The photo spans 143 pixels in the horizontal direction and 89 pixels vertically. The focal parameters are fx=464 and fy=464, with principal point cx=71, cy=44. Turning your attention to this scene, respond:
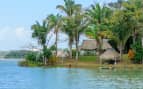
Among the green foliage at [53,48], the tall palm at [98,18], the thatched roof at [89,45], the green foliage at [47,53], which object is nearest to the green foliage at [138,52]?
the tall palm at [98,18]

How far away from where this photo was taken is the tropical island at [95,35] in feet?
199

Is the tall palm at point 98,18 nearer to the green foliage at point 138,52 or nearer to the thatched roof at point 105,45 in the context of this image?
the thatched roof at point 105,45

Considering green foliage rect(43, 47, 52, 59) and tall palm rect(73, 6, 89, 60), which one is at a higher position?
tall palm rect(73, 6, 89, 60)

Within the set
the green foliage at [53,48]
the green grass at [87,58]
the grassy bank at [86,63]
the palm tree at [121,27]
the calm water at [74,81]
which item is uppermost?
the palm tree at [121,27]

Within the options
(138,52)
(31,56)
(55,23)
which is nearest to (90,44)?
(55,23)

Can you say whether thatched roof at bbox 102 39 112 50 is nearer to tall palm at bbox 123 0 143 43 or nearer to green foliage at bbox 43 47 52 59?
tall palm at bbox 123 0 143 43

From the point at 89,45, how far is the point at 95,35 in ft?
23.7

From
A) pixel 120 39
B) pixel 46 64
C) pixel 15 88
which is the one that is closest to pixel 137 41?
pixel 120 39

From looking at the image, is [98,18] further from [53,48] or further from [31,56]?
[31,56]

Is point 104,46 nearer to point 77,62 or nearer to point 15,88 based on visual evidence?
point 77,62

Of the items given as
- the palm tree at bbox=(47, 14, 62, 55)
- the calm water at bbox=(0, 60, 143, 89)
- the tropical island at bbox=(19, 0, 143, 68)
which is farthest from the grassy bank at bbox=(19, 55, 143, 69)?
the calm water at bbox=(0, 60, 143, 89)

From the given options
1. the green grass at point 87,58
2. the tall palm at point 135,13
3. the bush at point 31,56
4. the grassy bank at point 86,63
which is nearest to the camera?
the grassy bank at point 86,63

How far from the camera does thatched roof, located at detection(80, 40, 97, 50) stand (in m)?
69.9

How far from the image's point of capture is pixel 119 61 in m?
61.5
